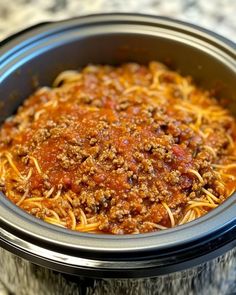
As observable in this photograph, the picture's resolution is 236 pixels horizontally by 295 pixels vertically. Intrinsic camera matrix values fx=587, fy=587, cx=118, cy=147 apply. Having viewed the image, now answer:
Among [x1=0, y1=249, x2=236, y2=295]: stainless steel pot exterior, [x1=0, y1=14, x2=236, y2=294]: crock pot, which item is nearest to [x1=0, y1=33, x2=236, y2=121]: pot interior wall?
[x1=0, y1=14, x2=236, y2=294]: crock pot

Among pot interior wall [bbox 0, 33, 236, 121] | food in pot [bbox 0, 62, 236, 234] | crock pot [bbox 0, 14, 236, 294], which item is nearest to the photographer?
crock pot [bbox 0, 14, 236, 294]

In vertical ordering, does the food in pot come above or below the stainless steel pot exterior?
above

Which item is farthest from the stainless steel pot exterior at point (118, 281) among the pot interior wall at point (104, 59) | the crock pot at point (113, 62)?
the pot interior wall at point (104, 59)

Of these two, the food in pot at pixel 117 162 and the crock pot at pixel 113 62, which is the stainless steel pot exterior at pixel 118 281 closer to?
the crock pot at pixel 113 62

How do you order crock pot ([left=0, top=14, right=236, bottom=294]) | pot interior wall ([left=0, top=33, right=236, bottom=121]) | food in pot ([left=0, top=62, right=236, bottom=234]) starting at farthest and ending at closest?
pot interior wall ([left=0, top=33, right=236, bottom=121]) < food in pot ([left=0, top=62, right=236, bottom=234]) < crock pot ([left=0, top=14, right=236, bottom=294])

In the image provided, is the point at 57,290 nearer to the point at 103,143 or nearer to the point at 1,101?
the point at 103,143

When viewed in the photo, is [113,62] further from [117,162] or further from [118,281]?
[118,281]

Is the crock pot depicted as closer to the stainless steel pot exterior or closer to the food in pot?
the stainless steel pot exterior
